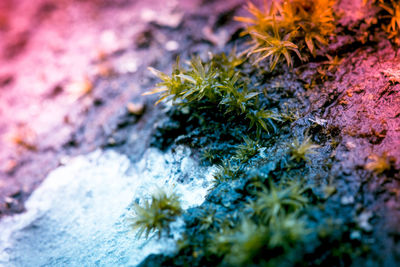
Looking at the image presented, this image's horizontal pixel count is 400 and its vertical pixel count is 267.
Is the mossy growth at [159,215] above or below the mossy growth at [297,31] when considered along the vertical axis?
below

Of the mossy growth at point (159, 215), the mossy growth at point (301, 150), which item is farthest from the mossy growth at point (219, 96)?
the mossy growth at point (159, 215)

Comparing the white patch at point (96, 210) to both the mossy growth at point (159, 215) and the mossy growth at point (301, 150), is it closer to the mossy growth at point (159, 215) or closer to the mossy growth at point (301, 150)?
the mossy growth at point (159, 215)

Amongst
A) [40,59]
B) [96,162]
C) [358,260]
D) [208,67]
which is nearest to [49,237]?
[96,162]

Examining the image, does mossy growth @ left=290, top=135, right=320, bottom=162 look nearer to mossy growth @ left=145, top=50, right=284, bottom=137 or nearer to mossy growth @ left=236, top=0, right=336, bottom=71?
mossy growth @ left=145, top=50, right=284, bottom=137

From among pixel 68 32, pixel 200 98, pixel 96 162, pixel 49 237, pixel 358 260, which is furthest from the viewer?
pixel 68 32

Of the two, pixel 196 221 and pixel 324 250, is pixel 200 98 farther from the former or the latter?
pixel 324 250

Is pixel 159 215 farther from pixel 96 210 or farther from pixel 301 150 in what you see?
pixel 301 150
